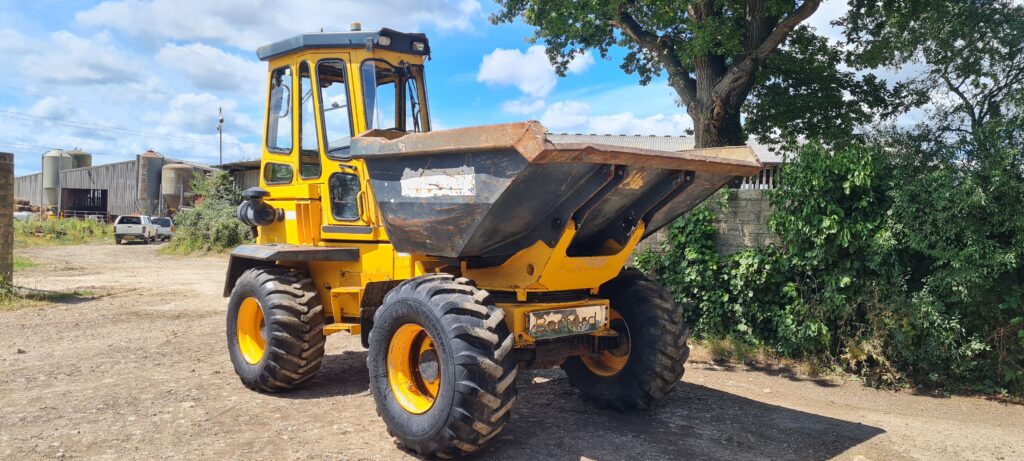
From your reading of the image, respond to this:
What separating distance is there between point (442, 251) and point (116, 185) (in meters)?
44.3

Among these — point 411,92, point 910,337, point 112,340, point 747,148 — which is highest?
point 411,92

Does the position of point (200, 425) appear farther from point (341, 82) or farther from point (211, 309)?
point (211, 309)

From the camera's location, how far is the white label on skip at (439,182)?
14.6 ft

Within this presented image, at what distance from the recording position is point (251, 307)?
22.2 feet

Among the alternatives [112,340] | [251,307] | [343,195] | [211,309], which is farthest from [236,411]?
[211,309]

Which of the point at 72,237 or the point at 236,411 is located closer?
the point at 236,411

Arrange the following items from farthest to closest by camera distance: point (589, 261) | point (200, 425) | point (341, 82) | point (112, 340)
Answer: point (112, 340), point (341, 82), point (200, 425), point (589, 261)

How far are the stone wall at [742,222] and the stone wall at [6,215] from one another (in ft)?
40.0

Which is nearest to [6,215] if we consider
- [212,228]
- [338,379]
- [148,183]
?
[338,379]

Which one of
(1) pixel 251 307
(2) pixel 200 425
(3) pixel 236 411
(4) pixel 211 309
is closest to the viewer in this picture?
(2) pixel 200 425

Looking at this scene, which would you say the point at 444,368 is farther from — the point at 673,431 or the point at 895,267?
the point at 895,267

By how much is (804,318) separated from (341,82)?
5490 millimetres

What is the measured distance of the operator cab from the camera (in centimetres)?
602

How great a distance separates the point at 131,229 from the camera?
31609 mm
